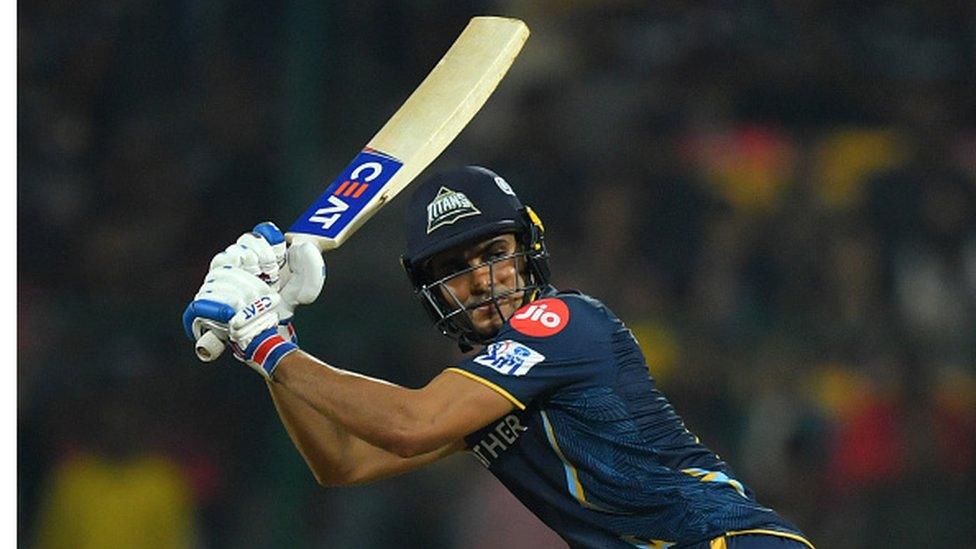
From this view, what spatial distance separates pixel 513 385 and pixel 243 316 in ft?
1.61

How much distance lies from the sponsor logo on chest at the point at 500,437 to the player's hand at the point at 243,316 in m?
0.40

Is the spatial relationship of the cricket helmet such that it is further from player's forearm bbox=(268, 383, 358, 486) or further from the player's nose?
player's forearm bbox=(268, 383, 358, 486)

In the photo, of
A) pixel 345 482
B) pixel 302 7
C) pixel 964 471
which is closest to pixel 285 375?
pixel 345 482

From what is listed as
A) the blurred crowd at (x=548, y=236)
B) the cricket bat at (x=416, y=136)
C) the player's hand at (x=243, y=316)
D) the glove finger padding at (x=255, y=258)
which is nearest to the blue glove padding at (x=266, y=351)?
the player's hand at (x=243, y=316)

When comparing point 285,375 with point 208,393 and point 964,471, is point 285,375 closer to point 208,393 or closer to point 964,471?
point 208,393

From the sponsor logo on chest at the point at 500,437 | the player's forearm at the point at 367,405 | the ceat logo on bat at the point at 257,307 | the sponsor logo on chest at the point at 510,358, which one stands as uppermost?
the ceat logo on bat at the point at 257,307

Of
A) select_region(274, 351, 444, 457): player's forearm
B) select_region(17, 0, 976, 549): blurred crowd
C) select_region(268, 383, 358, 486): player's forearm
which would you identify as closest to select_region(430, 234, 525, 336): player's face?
select_region(274, 351, 444, 457): player's forearm

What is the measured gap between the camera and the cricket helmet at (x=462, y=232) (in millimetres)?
2842

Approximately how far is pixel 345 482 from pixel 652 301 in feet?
7.94

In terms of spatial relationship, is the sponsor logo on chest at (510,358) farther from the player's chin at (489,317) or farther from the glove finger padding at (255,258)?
the glove finger padding at (255,258)

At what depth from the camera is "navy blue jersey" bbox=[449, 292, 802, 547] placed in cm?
269

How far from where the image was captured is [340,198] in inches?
124

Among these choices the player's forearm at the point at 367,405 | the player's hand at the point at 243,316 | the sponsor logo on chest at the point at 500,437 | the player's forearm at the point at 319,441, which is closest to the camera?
the player's forearm at the point at 367,405

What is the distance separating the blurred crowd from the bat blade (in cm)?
193
